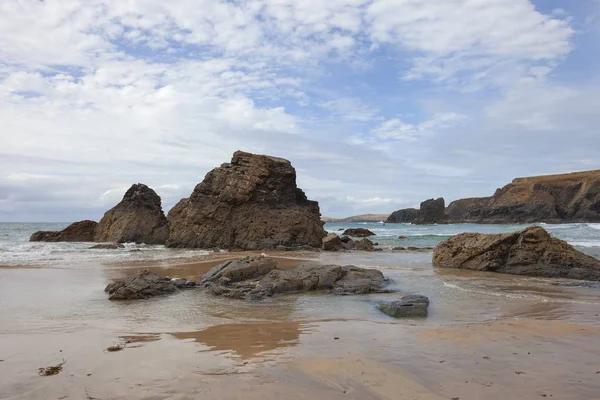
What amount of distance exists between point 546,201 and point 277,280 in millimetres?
80316

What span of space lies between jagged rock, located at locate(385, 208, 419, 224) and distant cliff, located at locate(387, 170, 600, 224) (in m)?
14.5

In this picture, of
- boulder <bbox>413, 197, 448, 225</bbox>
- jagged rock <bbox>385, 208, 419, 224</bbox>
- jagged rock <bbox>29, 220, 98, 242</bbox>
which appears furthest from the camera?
jagged rock <bbox>385, 208, 419, 224</bbox>

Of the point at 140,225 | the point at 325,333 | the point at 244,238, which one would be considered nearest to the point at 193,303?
the point at 325,333

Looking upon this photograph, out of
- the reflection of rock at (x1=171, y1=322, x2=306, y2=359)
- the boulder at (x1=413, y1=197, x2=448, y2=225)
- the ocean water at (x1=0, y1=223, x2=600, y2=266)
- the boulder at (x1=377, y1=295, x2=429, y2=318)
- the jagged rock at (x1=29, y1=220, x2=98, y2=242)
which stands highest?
the boulder at (x1=413, y1=197, x2=448, y2=225)

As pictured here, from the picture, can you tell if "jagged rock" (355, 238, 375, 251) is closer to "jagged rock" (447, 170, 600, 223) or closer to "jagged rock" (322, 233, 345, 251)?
"jagged rock" (322, 233, 345, 251)

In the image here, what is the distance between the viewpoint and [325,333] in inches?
256

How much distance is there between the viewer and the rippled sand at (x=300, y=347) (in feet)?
13.9

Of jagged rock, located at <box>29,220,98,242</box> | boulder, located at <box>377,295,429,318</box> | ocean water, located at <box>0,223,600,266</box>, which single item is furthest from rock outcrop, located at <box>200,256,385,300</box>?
jagged rock, located at <box>29,220,98,242</box>

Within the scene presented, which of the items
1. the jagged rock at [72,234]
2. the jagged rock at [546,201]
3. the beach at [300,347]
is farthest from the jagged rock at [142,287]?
the jagged rock at [546,201]

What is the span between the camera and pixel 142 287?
33.7 feet

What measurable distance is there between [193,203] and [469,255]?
825 inches

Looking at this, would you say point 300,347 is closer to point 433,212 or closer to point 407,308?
point 407,308

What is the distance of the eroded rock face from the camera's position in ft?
44.9

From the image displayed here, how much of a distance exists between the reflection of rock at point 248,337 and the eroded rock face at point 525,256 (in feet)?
33.5
